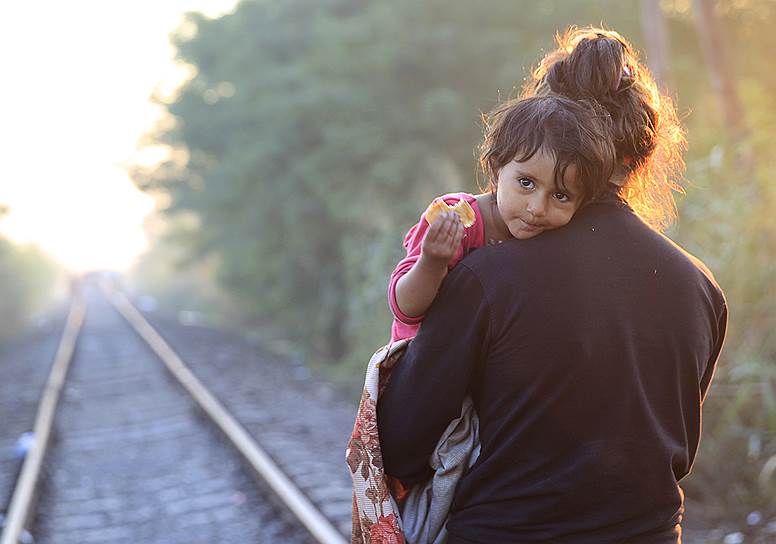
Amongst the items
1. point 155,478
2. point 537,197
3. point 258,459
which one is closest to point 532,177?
point 537,197

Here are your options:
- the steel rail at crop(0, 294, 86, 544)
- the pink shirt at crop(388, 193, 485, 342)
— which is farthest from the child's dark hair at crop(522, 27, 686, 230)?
the steel rail at crop(0, 294, 86, 544)

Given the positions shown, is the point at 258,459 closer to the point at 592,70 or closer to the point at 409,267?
the point at 409,267

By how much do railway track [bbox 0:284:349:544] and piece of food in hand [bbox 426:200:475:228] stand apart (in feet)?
11.7

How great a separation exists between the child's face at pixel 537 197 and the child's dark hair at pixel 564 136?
0.01 meters

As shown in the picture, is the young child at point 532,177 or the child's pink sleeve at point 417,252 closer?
the young child at point 532,177

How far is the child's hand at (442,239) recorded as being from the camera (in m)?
1.69

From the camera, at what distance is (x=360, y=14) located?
16188mm

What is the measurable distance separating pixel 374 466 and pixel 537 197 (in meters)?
0.63

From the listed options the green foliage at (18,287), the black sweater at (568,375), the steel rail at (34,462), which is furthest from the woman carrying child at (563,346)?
the green foliage at (18,287)

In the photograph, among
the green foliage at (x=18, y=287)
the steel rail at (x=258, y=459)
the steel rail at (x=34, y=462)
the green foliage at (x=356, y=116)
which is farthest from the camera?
the green foliage at (x=18, y=287)

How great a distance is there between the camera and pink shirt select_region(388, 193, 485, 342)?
1820 mm

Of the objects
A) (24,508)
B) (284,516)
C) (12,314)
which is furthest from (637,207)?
Answer: (12,314)

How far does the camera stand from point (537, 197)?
1.70 metres

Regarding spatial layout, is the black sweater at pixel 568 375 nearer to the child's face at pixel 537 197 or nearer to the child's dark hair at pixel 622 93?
→ the child's face at pixel 537 197
